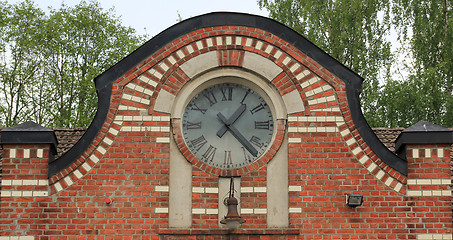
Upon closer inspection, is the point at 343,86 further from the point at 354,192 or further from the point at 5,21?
the point at 5,21

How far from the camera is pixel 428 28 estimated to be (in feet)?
91.2

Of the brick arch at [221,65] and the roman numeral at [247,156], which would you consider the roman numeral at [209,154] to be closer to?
the roman numeral at [247,156]

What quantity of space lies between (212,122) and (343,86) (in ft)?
8.32

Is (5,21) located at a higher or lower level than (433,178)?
higher

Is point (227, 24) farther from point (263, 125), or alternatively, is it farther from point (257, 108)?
point (263, 125)

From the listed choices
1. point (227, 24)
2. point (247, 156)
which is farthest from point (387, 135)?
point (227, 24)

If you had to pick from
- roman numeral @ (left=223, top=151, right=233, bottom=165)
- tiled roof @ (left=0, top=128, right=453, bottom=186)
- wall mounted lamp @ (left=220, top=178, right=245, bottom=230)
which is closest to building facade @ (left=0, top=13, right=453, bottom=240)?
roman numeral @ (left=223, top=151, right=233, bottom=165)

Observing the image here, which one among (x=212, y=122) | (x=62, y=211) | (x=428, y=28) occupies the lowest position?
(x=62, y=211)

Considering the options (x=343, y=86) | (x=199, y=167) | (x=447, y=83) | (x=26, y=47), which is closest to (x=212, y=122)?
(x=199, y=167)

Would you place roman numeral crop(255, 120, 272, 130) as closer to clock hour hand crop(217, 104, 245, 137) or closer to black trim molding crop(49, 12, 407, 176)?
clock hour hand crop(217, 104, 245, 137)

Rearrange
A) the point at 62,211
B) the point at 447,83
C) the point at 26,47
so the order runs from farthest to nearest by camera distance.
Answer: the point at 26,47
the point at 447,83
the point at 62,211

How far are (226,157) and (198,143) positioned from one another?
58 cm

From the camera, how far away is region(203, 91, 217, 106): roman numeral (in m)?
15.7

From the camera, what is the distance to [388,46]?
27.7 metres
